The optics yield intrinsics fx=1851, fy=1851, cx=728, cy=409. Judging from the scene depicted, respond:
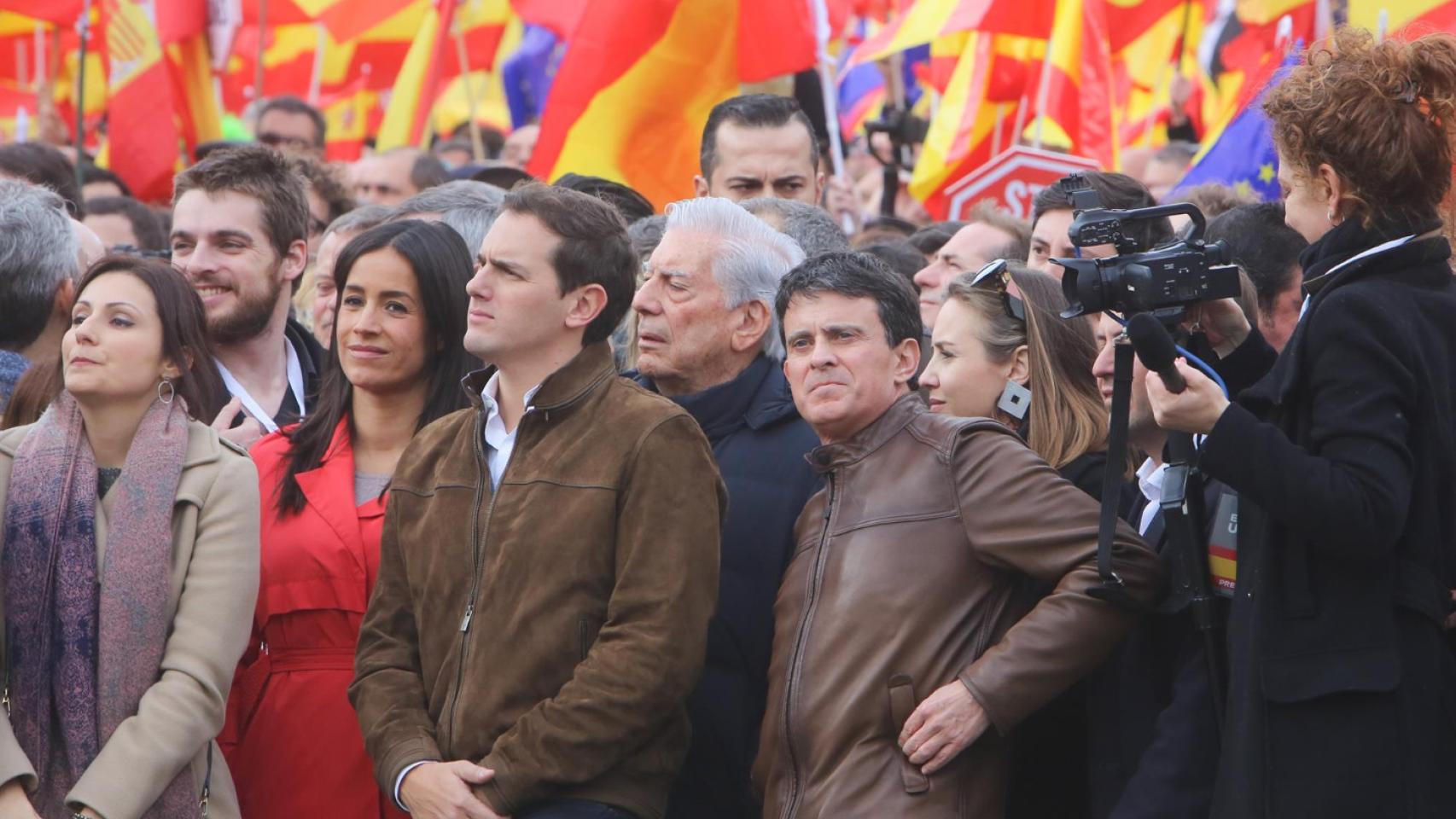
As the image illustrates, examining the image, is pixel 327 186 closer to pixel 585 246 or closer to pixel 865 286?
pixel 585 246

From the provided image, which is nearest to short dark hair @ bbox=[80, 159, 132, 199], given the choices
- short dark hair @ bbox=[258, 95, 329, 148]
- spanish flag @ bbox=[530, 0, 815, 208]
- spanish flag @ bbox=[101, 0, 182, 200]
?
spanish flag @ bbox=[101, 0, 182, 200]

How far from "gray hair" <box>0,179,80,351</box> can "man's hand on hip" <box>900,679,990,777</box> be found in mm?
3019

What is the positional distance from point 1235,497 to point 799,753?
3.42 ft

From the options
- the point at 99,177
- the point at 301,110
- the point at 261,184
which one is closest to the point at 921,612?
the point at 261,184

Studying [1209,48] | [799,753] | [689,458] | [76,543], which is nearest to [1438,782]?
[799,753]

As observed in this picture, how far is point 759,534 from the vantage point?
4.41 metres

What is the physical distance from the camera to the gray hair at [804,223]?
5730 mm

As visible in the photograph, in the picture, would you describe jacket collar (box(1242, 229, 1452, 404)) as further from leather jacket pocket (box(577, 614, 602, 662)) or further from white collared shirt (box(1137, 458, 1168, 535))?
leather jacket pocket (box(577, 614, 602, 662))

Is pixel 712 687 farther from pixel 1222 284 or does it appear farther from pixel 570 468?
pixel 1222 284

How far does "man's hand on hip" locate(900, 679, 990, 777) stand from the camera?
147 inches

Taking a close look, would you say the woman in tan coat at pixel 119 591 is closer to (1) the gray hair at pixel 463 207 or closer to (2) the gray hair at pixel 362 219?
(1) the gray hair at pixel 463 207

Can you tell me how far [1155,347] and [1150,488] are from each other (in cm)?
86

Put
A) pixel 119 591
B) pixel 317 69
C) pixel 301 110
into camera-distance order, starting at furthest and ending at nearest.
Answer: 1. pixel 317 69
2. pixel 301 110
3. pixel 119 591

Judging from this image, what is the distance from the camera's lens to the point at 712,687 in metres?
4.36
